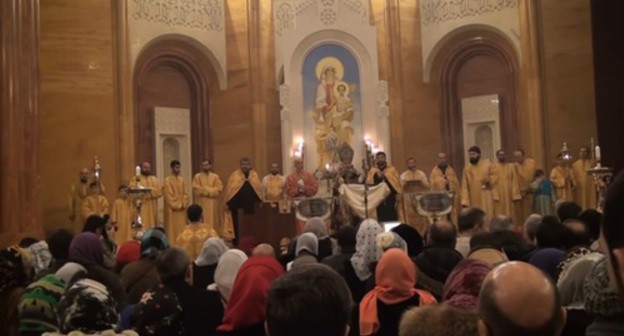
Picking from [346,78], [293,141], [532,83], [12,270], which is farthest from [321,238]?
[346,78]

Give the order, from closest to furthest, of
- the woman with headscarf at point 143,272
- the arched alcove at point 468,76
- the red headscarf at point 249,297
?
the red headscarf at point 249,297 → the woman with headscarf at point 143,272 → the arched alcove at point 468,76

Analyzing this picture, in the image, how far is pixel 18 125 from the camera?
39.7 feet

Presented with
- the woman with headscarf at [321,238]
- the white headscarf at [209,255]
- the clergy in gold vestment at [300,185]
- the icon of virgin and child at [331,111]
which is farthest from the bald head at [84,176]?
the white headscarf at [209,255]

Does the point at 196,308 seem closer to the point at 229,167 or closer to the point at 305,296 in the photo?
the point at 305,296

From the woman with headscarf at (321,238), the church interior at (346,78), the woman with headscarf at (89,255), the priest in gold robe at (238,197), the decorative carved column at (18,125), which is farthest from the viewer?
the church interior at (346,78)

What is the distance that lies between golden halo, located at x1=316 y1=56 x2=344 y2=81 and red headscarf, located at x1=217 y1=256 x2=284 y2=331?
47.7 ft

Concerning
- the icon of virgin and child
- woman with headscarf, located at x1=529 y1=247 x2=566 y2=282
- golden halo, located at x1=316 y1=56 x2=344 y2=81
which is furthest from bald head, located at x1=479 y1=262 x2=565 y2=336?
golden halo, located at x1=316 y1=56 x2=344 y2=81

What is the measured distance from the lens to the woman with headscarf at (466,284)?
13.3 ft

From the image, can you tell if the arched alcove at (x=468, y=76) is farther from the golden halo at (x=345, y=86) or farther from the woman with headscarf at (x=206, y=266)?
the woman with headscarf at (x=206, y=266)

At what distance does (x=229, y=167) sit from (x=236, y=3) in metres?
3.96

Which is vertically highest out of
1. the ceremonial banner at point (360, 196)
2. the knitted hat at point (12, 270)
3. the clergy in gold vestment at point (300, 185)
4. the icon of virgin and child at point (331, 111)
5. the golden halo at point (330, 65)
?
the golden halo at point (330, 65)

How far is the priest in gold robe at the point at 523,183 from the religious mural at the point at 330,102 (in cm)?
403

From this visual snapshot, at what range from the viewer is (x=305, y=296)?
2.55 m

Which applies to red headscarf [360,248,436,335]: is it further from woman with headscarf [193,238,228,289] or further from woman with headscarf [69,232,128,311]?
woman with headscarf [193,238,228,289]
